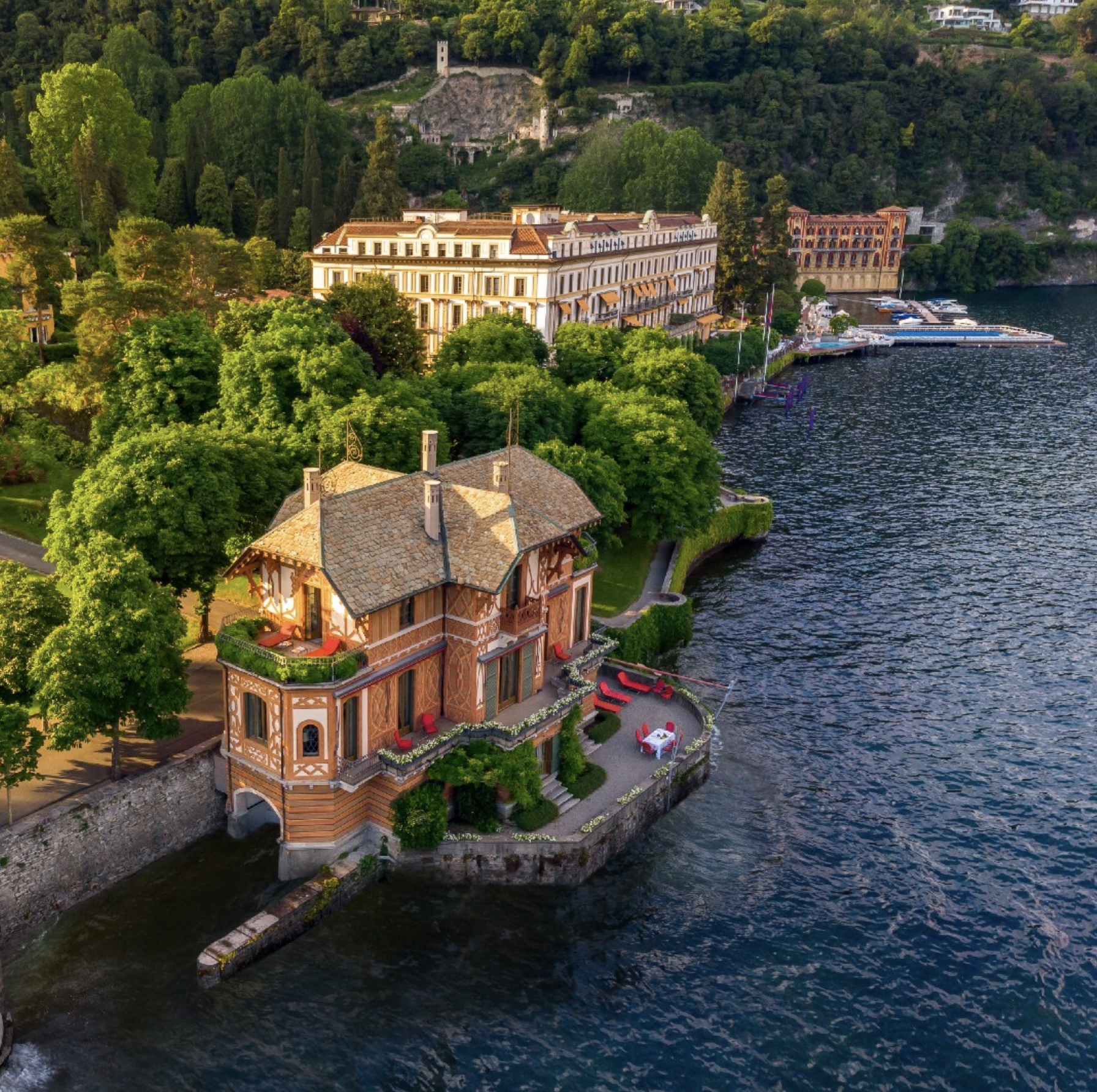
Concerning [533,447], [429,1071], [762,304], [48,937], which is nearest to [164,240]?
[533,447]

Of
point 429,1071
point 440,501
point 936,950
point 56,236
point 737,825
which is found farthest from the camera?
point 56,236

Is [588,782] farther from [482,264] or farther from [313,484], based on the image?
[482,264]

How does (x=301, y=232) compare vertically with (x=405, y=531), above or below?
above

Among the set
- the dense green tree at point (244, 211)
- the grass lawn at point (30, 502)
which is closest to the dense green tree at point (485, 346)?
the grass lawn at point (30, 502)

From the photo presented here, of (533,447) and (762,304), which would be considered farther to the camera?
(762,304)

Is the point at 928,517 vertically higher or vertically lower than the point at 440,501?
lower

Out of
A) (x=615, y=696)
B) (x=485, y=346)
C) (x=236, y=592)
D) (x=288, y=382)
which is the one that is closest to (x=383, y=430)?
(x=288, y=382)

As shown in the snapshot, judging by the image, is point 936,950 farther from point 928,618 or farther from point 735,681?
point 928,618
